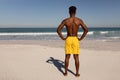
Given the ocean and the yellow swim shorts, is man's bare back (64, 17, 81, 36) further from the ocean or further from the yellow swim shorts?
the ocean

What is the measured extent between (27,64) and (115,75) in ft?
9.37

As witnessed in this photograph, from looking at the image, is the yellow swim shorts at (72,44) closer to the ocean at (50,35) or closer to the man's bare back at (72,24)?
the man's bare back at (72,24)

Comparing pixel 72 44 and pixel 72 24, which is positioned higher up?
pixel 72 24

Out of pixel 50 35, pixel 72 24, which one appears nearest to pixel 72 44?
pixel 72 24

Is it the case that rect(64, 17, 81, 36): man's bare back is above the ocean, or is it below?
above

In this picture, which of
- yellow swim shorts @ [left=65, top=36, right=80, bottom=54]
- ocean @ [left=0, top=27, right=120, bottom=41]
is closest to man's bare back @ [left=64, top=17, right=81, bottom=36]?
yellow swim shorts @ [left=65, top=36, right=80, bottom=54]

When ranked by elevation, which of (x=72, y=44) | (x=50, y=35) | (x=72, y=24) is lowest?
(x=50, y=35)

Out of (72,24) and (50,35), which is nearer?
(72,24)

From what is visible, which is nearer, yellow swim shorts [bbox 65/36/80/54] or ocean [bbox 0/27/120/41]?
yellow swim shorts [bbox 65/36/80/54]

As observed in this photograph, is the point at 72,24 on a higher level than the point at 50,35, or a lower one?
higher

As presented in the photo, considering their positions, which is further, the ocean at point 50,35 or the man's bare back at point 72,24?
the ocean at point 50,35

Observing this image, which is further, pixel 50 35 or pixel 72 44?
pixel 50 35

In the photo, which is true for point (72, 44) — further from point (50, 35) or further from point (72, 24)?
point (50, 35)

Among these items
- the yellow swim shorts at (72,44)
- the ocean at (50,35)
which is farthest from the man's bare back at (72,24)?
the ocean at (50,35)
